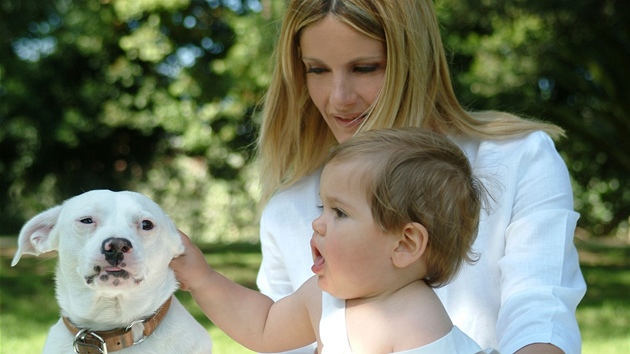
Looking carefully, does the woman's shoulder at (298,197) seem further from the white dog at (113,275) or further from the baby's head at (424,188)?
the baby's head at (424,188)

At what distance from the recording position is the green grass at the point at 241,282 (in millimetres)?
6664

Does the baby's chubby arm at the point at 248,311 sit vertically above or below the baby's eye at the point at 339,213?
below

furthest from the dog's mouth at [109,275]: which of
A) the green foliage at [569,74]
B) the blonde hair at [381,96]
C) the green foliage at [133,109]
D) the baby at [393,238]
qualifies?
the green foliage at [133,109]

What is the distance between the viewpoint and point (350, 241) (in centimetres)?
231

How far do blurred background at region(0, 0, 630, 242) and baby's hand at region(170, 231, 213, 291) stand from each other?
44.9 ft

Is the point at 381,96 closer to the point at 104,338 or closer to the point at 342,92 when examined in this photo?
the point at 342,92

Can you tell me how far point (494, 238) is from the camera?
9.74 ft

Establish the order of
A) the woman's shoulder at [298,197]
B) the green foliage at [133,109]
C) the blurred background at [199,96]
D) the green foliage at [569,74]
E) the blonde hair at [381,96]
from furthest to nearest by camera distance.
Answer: the green foliage at [133,109]
the blurred background at [199,96]
the green foliage at [569,74]
the woman's shoulder at [298,197]
the blonde hair at [381,96]

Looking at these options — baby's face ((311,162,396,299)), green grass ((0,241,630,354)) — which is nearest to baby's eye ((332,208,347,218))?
baby's face ((311,162,396,299))

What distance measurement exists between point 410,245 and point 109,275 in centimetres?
86

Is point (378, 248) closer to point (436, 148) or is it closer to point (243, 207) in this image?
point (436, 148)

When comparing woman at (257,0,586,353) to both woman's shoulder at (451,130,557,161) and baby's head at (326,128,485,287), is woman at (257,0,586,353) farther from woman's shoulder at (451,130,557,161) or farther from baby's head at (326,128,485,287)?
baby's head at (326,128,485,287)

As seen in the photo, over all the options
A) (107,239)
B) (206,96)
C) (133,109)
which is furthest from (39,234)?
(133,109)

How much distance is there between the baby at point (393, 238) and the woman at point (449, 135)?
1.35 feet
